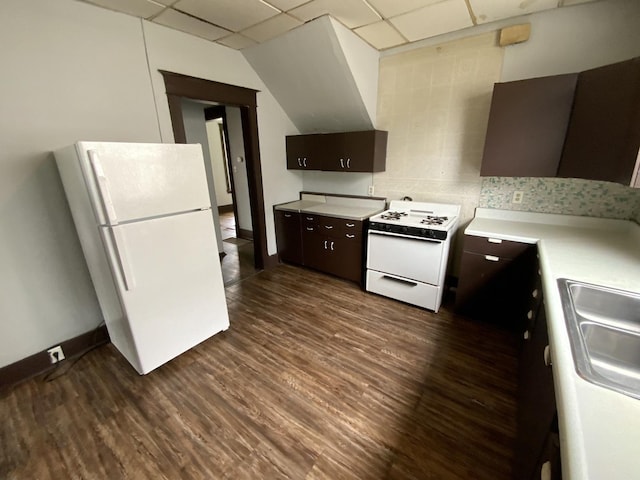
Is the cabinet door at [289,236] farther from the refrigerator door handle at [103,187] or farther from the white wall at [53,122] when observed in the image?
the refrigerator door handle at [103,187]

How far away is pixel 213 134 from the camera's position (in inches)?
274

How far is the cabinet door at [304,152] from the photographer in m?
3.37

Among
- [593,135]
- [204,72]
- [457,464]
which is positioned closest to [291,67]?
[204,72]

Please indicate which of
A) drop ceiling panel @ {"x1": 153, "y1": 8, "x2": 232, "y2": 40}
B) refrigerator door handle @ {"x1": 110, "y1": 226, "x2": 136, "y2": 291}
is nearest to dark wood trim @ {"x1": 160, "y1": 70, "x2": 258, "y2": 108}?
drop ceiling panel @ {"x1": 153, "y1": 8, "x2": 232, "y2": 40}

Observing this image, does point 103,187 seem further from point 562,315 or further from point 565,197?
point 565,197

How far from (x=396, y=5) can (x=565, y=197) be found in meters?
2.05

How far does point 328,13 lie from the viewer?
217 cm

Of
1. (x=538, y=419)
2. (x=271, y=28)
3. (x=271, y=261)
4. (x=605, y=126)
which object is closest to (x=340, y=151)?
(x=271, y=28)

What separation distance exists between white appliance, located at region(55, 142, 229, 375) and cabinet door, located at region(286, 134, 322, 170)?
1685 millimetres

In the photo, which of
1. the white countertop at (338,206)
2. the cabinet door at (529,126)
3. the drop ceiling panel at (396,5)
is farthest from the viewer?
the white countertop at (338,206)

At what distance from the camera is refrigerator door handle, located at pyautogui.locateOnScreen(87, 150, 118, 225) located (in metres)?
1.48

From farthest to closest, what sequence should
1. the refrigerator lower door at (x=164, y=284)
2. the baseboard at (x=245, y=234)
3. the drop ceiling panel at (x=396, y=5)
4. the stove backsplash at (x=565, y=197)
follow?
the baseboard at (x=245, y=234) → the stove backsplash at (x=565, y=197) → the drop ceiling panel at (x=396, y=5) → the refrigerator lower door at (x=164, y=284)

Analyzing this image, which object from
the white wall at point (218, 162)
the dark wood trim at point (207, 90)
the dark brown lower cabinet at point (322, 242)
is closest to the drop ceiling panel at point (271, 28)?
the dark wood trim at point (207, 90)

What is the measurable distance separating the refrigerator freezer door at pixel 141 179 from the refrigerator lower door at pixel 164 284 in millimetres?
84
